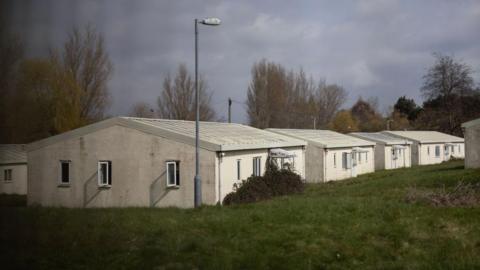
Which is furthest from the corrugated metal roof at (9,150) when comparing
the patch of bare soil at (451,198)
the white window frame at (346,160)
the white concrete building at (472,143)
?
the white window frame at (346,160)

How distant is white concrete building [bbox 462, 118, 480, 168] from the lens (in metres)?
29.2

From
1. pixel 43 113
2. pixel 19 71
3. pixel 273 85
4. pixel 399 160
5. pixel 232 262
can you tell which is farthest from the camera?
pixel 273 85

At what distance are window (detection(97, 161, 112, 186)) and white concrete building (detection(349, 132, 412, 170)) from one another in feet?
88.5

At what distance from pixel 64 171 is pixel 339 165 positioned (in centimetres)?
1860

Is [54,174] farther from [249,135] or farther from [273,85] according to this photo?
[273,85]

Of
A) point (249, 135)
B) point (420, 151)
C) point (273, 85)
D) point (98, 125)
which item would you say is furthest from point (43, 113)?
point (273, 85)

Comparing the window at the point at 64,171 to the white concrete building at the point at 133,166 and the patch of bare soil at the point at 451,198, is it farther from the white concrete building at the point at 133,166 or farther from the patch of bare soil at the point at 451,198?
the patch of bare soil at the point at 451,198

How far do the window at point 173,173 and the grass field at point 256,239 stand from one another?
226 inches

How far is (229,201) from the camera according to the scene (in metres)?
19.0

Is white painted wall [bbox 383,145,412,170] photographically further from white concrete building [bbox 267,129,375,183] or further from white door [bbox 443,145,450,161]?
white door [bbox 443,145,450,161]

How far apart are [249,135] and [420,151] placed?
2751 centimetres

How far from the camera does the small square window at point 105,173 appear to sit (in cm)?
2053

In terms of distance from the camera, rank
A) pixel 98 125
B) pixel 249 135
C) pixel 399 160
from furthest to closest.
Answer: pixel 399 160, pixel 249 135, pixel 98 125

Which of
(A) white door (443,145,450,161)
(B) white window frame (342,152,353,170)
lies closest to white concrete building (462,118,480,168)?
(B) white window frame (342,152,353,170)
